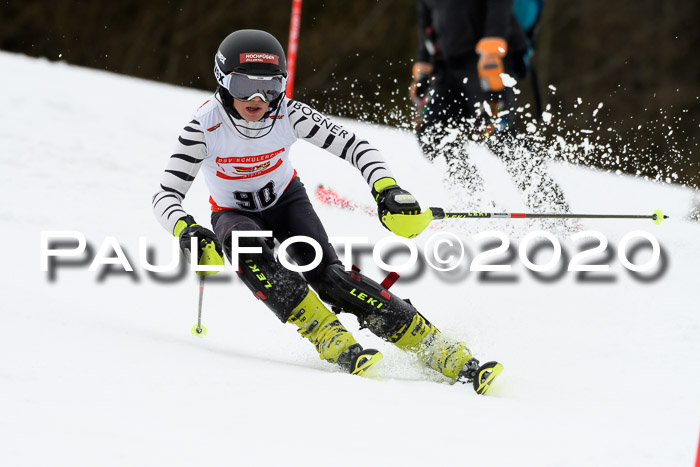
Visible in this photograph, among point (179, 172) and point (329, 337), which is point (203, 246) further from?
point (329, 337)

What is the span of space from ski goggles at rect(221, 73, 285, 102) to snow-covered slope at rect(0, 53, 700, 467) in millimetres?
992

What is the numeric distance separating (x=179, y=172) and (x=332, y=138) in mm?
647

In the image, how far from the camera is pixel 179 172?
3.06 meters

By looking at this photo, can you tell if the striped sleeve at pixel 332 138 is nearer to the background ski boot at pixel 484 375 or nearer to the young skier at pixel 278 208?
the young skier at pixel 278 208

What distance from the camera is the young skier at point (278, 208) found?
286 cm

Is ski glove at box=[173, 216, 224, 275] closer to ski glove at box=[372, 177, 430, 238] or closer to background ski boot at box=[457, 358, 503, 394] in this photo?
ski glove at box=[372, 177, 430, 238]

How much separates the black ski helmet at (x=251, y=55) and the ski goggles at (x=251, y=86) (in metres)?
0.02

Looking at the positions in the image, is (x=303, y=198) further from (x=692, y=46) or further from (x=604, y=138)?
(x=692, y=46)

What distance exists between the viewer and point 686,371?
2973 mm

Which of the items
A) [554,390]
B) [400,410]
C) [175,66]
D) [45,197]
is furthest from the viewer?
[175,66]

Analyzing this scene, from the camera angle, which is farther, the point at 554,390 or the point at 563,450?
the point at 554,390

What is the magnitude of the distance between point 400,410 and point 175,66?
52.7 feet

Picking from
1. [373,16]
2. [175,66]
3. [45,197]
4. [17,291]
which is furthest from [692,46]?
[17,291]
